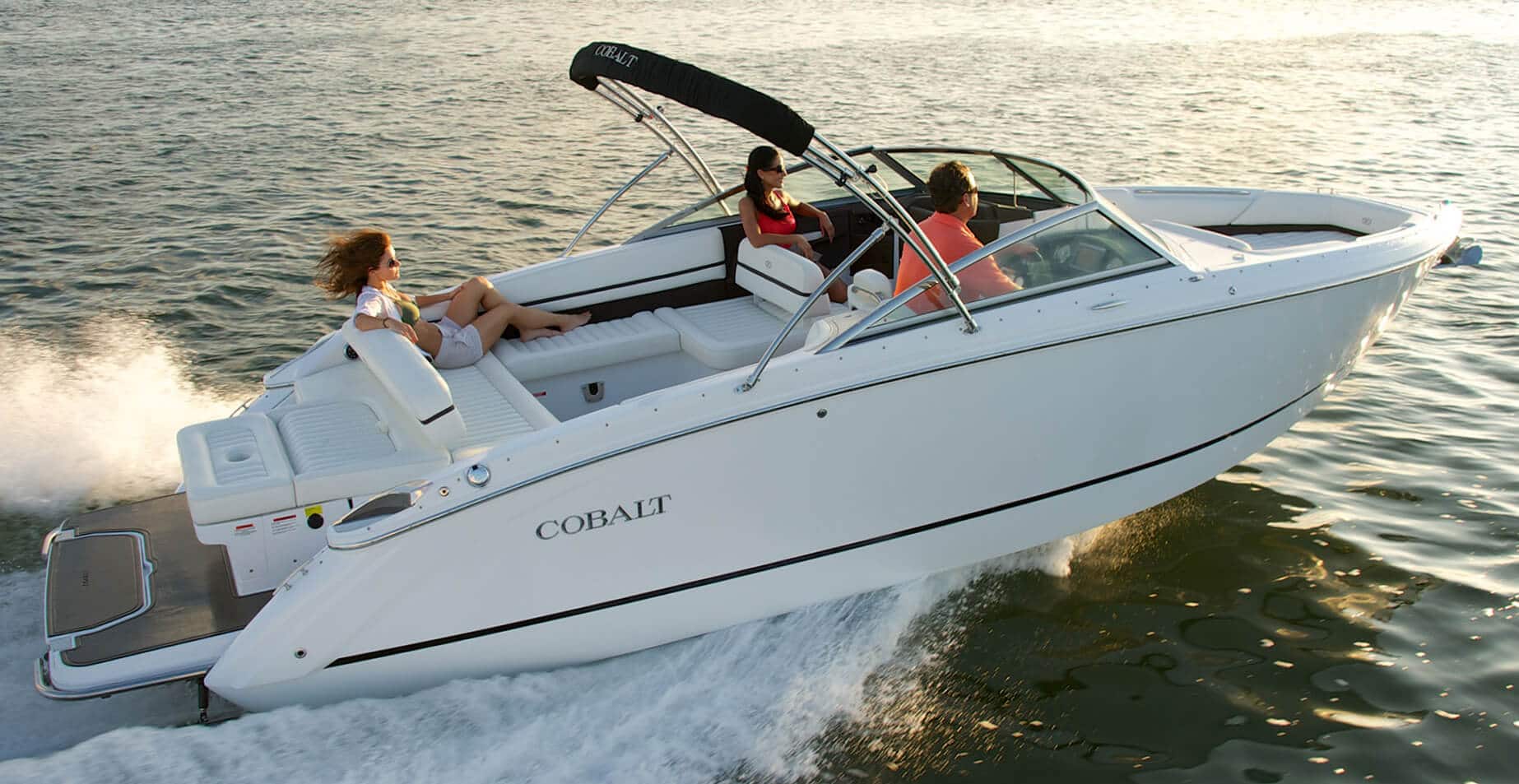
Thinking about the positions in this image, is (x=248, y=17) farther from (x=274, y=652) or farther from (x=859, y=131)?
(x=274, y=652)

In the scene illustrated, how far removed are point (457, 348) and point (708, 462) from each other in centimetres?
149

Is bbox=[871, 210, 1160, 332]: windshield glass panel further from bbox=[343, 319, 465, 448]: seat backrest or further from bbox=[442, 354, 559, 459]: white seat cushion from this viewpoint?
bbox=[343, 319, 465, 448]: seat backrest

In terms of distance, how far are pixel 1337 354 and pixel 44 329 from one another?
278 inches

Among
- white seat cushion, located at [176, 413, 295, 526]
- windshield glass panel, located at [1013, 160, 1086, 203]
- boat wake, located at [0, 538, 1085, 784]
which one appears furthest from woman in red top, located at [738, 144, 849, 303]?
white seat cushion, located at [176, 413, 295, 526]

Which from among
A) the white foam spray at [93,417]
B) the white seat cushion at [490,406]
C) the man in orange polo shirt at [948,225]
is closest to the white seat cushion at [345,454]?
the white seat cushion at [490,406]

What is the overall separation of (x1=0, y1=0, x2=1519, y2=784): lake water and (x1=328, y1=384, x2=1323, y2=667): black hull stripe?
177 millimetres

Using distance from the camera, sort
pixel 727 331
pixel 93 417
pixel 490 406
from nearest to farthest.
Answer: pixel 490 406, pixel 727 331, pixel 93 417

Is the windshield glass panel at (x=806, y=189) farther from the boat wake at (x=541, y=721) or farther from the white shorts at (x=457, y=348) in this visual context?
the boat wake at (x=541, y=721)

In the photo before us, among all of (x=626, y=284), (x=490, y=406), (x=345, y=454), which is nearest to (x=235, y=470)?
(x=345, y=454)

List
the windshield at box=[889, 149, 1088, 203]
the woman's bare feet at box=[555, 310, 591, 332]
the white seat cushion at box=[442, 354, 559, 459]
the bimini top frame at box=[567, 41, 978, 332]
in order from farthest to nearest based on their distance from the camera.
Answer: the woman's bare feet at box=[555, 310, 591, 332] < the windshield at box=[889, 149, 1088, 203] < the white seat cushion at box=[442, 354, 559, 459] < the bimini top frame at box=[567, 41, 978, 332]

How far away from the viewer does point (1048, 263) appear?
13.4 feet

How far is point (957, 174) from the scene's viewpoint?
4.26m

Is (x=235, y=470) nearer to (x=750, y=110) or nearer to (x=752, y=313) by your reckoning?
(x=750, y=110)

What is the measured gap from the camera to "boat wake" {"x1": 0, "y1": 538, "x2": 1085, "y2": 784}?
135 inches
